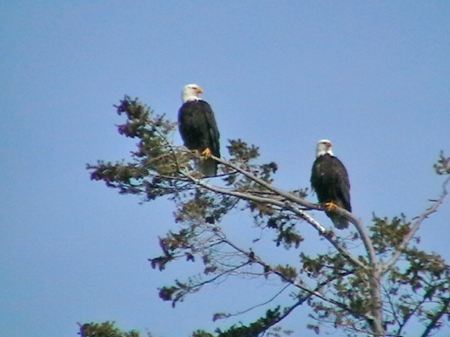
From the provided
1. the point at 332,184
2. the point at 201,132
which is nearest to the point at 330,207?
the point at 332,184

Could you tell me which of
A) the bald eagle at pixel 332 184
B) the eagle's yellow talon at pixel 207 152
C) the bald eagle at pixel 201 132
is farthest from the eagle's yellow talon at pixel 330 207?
→ the bald eagle at pixel 201 132

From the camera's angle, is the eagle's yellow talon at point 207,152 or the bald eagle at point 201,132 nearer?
the eagle's yellow talon at point 207,152

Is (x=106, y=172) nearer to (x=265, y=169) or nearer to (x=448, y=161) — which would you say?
(x=265, y=169)

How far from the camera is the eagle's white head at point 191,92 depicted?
13930 mm

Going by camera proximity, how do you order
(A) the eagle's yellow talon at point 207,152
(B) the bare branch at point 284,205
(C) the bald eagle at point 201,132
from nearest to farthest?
(B) the bare branch at point 284,205 → (A) the eagle's yellow talon at point 207,152 → (C) the bald eagle at point 201,132

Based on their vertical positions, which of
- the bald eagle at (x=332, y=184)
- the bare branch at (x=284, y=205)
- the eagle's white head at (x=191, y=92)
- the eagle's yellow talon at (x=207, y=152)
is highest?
the eagle's white head at (x=191, y=92)

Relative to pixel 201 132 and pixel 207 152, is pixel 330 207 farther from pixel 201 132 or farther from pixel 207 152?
pixel 201 132

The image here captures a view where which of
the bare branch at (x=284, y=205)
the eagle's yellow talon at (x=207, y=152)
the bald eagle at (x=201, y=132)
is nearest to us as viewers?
the bare branch at (x=284, y=205)

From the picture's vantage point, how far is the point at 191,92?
14.1 m

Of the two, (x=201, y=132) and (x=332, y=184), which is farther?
(x=201, y=132)

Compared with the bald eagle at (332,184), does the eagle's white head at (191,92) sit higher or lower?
higher

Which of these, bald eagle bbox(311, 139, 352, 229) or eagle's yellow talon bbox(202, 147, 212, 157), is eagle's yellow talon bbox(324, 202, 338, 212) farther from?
eagle's yellow talon bbox(202, 147, 212, 157)

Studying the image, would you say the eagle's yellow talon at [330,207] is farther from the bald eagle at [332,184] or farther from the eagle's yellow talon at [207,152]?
the eagle's yellow talon at [207,152]

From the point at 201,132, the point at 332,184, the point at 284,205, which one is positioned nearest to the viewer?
the point at 284,205
